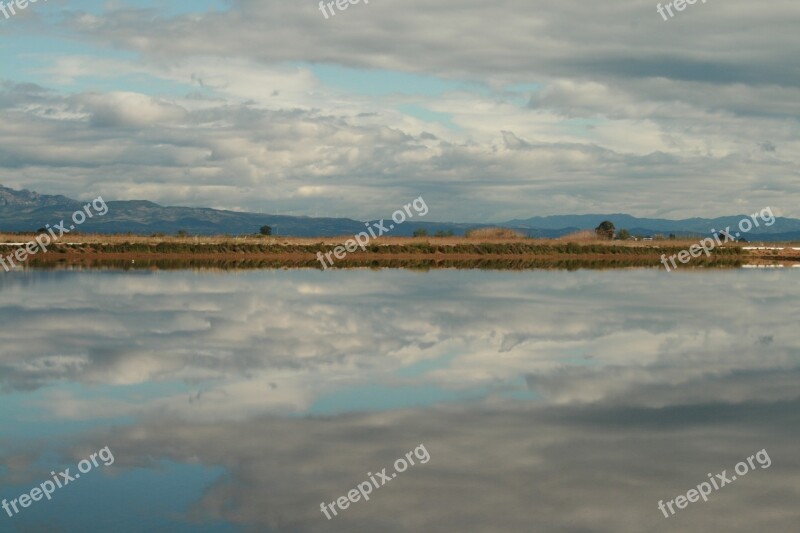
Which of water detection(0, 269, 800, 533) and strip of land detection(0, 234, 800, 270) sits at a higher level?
water detection(0, 269, 800, 533)

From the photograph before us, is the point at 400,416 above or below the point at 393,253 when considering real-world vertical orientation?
above

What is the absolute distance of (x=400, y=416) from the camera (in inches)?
430

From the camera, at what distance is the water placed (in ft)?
25.2

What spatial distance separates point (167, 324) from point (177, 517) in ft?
41.6

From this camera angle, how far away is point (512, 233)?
70.4 m

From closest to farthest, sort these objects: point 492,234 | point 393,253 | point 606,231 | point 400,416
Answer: point 400,416 → point 393,253 → point 492,234 → point 606,231

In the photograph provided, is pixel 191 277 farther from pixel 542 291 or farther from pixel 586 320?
pixel 586 320

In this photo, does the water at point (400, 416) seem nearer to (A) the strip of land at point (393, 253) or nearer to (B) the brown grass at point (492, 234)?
(A) the strip of land at point (393, 253)

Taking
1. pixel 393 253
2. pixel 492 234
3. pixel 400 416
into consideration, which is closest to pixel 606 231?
pixel 492 234

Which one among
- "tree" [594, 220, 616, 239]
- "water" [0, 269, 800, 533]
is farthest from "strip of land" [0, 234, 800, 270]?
"water" [0, 269, 800, 533]

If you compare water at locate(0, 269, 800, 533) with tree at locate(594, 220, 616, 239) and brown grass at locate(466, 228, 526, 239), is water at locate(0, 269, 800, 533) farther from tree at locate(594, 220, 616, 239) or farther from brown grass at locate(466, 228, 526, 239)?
tree at locate(594, 220, 616, 239)

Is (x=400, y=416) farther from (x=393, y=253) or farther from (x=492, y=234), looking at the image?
(x=492, y=234)

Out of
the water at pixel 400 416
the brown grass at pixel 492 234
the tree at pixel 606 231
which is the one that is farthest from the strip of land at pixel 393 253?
the water at pixel 400 416

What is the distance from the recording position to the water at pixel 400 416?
303 inches
